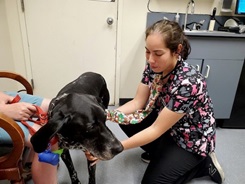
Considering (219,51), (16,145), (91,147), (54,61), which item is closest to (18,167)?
(16,145)

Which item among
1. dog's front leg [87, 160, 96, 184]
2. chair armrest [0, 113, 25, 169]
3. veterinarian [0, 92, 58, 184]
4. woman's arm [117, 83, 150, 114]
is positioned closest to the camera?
chair armrest [0, 113, 25, 169]

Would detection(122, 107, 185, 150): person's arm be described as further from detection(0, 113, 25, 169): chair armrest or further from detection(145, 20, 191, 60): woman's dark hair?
detection(0, 113, 25, 169): chair armrest

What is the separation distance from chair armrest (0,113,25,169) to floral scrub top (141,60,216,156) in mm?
720

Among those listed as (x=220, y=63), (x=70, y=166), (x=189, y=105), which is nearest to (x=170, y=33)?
(x=189, y=105)

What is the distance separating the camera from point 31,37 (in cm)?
222

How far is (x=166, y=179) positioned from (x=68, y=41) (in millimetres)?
1695

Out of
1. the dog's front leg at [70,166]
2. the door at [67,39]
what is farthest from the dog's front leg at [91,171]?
the door at [67,39]

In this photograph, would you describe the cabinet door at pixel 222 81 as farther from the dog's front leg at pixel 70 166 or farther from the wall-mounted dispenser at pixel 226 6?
the dog's front leg at pixel 70 166

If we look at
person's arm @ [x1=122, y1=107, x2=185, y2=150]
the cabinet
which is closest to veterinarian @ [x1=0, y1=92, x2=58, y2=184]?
person's arm @ [x1=122, y1=107, x2=185, y2=150]

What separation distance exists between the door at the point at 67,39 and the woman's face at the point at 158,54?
127 cm

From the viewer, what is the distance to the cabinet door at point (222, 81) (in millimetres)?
1914

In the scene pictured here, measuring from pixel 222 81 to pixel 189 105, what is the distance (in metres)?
1.04

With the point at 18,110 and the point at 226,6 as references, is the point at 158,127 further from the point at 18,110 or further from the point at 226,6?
the point at 226,6

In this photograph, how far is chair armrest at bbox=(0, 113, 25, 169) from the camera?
0.83 m
